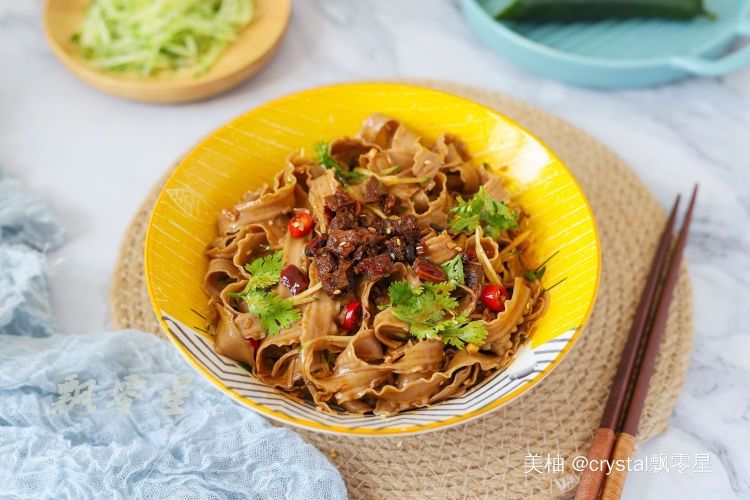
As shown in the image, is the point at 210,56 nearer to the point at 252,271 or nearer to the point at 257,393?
the point at 252,271

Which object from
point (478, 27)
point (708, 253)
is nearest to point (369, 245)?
point (708, 253)

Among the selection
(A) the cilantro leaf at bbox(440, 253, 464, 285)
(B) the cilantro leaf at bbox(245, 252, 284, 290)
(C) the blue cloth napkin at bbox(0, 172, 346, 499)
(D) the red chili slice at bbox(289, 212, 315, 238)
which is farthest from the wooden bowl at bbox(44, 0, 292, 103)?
(A) the cilantro leaf at bbox(440, 253, 464, 285)

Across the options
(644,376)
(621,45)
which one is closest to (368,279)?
(644,376)

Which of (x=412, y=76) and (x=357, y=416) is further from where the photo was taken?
(x=412, y=76)

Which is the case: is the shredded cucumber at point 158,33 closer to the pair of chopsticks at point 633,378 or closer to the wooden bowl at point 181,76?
the wooden bowl at point 181,76

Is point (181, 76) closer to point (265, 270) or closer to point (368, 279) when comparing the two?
point (265, 270)

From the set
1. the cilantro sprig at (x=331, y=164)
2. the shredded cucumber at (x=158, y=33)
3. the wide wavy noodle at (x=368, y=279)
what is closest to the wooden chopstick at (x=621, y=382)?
the wide wavy noodle at (x=368, y=279)
